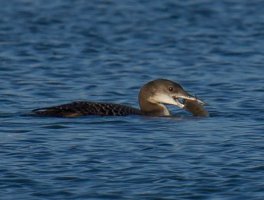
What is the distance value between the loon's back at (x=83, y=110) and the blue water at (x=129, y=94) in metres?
0.13

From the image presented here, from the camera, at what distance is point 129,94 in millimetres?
16891

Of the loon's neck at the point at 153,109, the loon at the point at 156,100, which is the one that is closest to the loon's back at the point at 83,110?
the loon at the point at 156,100

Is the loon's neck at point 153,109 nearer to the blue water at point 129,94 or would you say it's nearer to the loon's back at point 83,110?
the blue water at point 129,94

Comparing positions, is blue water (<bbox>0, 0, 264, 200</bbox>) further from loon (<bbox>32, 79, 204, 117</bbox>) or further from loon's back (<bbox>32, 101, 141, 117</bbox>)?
loon (<bbox>32, 79, 204, 117</bbox>)

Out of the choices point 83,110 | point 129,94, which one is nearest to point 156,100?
point 83,110

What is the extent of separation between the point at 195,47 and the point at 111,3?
23.3ft

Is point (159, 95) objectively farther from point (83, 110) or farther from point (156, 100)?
point (83, 110)

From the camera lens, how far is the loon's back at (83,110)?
14430 millimetres

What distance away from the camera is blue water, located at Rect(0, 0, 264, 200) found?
36.4ft

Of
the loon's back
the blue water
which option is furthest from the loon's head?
the loon's back

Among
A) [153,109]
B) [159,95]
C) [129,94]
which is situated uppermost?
[159,95]

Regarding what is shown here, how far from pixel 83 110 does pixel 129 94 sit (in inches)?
97.9

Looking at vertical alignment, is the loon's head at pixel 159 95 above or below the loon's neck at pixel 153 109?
above

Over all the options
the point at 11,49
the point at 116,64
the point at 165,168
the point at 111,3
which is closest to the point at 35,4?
the point at 111,3
